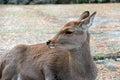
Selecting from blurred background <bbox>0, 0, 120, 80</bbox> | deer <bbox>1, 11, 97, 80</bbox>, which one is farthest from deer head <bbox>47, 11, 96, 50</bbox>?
blurred background <bbox>0, 0, 120, 80</bbox>

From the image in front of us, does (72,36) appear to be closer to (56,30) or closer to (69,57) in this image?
(69,57)

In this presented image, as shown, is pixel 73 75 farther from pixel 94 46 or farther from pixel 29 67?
pixel 94 46

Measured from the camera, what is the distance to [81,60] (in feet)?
18.9

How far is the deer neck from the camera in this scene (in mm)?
5688

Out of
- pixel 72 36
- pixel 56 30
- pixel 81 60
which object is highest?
pixel 72 36

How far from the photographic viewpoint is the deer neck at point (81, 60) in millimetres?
5688

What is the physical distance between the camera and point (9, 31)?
13.4 metres

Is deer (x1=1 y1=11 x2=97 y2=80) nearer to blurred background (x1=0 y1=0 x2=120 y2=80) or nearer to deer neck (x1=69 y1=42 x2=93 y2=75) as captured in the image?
deer neck (x1=69 y1=42 x2=93 y2=75)

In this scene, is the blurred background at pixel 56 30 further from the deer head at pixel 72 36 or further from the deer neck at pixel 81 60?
the deer head at pixel 72 36

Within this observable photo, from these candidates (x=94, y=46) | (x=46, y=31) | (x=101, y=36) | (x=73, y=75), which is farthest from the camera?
(x=46, y=31)

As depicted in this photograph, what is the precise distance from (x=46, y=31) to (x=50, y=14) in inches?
228

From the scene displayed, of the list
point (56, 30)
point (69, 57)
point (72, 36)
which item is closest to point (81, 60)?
point (69, 57)

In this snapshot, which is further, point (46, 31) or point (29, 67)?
point (46, 31)

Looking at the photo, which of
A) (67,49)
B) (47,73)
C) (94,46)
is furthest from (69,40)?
(94,46)
